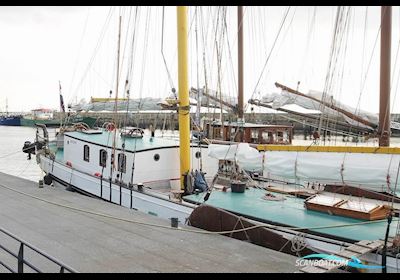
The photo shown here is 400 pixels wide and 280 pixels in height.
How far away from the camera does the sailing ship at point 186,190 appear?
7.24 meters

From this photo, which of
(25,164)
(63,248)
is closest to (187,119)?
(63,248)

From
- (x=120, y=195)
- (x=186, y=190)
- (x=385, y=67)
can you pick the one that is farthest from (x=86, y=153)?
(x=385, y=67)

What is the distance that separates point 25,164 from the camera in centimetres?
3353

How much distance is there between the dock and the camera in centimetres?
614

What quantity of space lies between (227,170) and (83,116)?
99.6 feet

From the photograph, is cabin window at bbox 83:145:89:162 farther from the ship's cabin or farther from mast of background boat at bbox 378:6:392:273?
mast of background boat at bbox 378:6:392:273

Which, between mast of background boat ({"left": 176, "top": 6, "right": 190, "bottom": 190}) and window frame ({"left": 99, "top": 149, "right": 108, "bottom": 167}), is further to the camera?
window frame ({"left": 99, "top": 149, "right": 108, "bottom": 167})

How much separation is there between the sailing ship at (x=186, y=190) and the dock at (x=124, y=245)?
56 centimetres

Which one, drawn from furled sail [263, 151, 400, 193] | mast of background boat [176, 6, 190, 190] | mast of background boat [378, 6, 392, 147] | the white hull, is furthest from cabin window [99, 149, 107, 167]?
mast of background boat [378, 6, 392, 147]

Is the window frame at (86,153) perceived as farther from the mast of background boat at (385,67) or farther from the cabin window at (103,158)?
the mast of background boat at (385,67)

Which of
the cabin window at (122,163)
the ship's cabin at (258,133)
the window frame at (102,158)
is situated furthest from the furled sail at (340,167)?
the ship's cabin at (258,133)

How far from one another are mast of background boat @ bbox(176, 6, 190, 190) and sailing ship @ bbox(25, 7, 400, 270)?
0.03 metres

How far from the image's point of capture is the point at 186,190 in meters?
11.3
